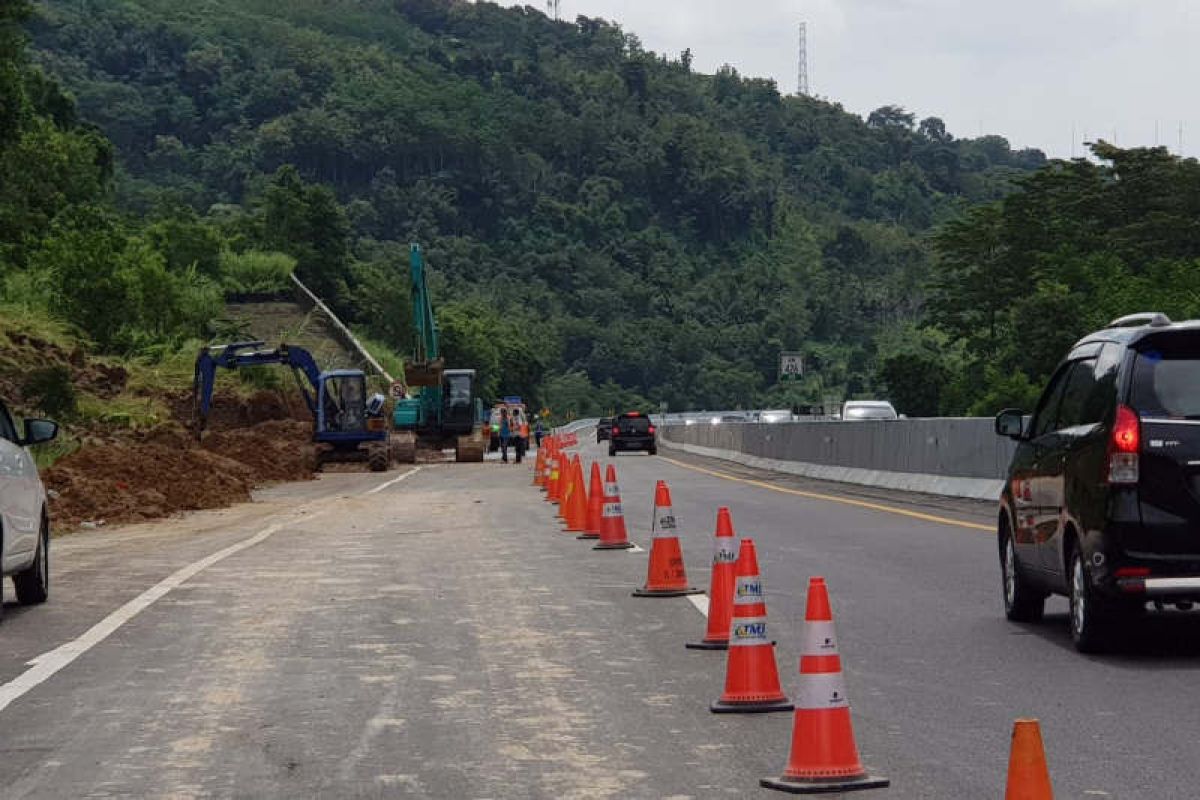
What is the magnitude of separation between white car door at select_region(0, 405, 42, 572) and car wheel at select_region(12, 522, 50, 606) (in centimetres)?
21

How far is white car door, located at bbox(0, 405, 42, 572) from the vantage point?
45.5ft

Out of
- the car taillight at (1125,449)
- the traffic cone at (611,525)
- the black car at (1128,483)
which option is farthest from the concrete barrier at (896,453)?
the car taillight at (1125,449)

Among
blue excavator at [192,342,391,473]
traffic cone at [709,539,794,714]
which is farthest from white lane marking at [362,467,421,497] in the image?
traffic cone at [709,539,794,714]

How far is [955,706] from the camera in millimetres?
9789

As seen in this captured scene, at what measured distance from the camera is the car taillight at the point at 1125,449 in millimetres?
11086

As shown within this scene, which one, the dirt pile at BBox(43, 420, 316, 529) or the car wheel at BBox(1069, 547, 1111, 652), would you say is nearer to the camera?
the car wheel at BBox(1069, 547, 1111, 652)

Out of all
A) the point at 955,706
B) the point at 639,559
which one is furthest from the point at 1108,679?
the point at 639,559

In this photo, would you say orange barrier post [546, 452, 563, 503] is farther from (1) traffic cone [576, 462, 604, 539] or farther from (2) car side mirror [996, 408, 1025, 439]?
(2) car side mirror [996, 408, 1025, 439]

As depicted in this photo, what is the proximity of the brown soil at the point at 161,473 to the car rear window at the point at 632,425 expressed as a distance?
1839 cm

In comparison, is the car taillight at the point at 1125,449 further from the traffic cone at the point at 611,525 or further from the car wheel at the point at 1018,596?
the traffic cone at the point at 611,525

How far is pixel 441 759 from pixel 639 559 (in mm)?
10551

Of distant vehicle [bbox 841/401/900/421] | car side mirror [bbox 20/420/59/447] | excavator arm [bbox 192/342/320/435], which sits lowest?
distant vehicle [bbox 841/401/900/421]

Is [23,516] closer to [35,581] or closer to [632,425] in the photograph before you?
[35,581]

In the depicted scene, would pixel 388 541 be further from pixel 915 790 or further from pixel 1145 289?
pixel 1145 289
